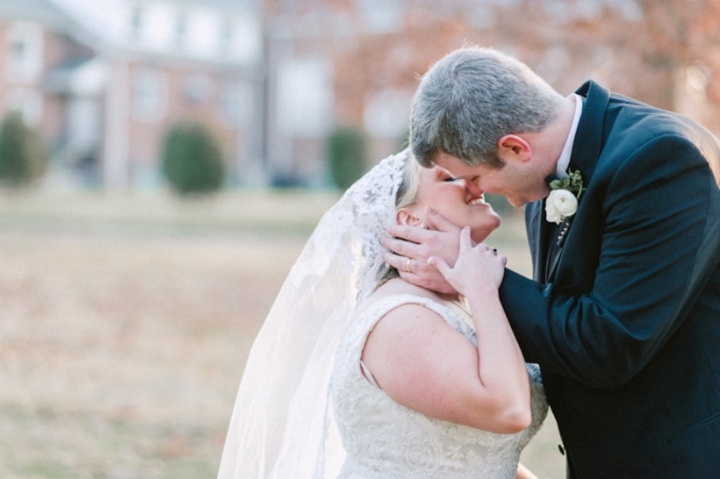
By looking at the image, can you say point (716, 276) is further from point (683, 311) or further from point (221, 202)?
point (221, 202)

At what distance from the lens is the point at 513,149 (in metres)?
2.56

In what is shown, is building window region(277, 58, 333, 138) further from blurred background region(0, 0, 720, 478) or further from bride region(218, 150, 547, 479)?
bride region(218, 150, 547, 479)

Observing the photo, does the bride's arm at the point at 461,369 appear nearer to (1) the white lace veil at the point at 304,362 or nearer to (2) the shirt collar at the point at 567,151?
(2) the shirt collar at the point at 567,151

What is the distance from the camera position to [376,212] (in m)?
3.02

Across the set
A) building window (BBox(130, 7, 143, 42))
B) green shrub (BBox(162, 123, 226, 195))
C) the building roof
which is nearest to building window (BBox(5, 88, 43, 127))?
the building roof

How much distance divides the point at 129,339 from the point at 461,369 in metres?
8.91

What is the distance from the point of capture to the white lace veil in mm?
3131

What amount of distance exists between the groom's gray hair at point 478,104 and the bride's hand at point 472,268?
283mm

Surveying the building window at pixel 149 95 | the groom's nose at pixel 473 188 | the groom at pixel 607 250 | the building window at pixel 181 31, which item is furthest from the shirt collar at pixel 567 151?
the building window at pixel 181 31

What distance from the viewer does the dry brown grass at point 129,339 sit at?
6.72 metres

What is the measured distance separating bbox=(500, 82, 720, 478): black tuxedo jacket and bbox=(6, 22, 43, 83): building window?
4051cm

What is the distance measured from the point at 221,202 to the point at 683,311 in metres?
28.4

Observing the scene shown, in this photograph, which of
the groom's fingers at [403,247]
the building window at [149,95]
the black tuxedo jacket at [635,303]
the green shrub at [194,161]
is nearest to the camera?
the black tuxedo jacket at [635,303]

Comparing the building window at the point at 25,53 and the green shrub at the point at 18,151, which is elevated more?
the building window at the point at 25,53
